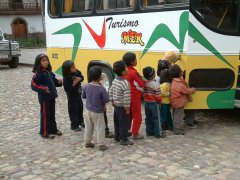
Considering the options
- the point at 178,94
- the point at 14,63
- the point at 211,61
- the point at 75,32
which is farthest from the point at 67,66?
the point at 14,63

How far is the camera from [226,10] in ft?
21.5

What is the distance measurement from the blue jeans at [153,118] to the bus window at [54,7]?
4916 millimetres

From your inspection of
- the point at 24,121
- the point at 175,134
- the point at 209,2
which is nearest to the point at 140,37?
the point at 209,2

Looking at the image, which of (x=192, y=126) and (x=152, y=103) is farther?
(x=192, y=126)

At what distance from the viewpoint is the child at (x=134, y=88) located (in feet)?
19.7

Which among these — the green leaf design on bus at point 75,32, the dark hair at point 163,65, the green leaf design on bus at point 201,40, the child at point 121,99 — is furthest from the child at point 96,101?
the green leaf design on bus at point 75,32

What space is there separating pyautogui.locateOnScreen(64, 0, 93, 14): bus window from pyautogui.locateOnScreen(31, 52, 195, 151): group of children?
299cm

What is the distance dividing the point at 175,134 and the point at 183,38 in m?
1.63

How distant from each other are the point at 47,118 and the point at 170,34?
2.60 m

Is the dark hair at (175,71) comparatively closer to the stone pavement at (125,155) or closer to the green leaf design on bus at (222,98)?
the green leaf design on bus at (222,98)

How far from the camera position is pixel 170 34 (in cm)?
698

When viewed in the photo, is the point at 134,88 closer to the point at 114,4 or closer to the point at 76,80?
the point at 76,80

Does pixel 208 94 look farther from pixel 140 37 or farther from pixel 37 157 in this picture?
pixel 37 157

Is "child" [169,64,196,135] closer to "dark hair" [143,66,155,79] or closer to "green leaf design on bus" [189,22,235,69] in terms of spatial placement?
"dark hair" [143,66,155,79]
